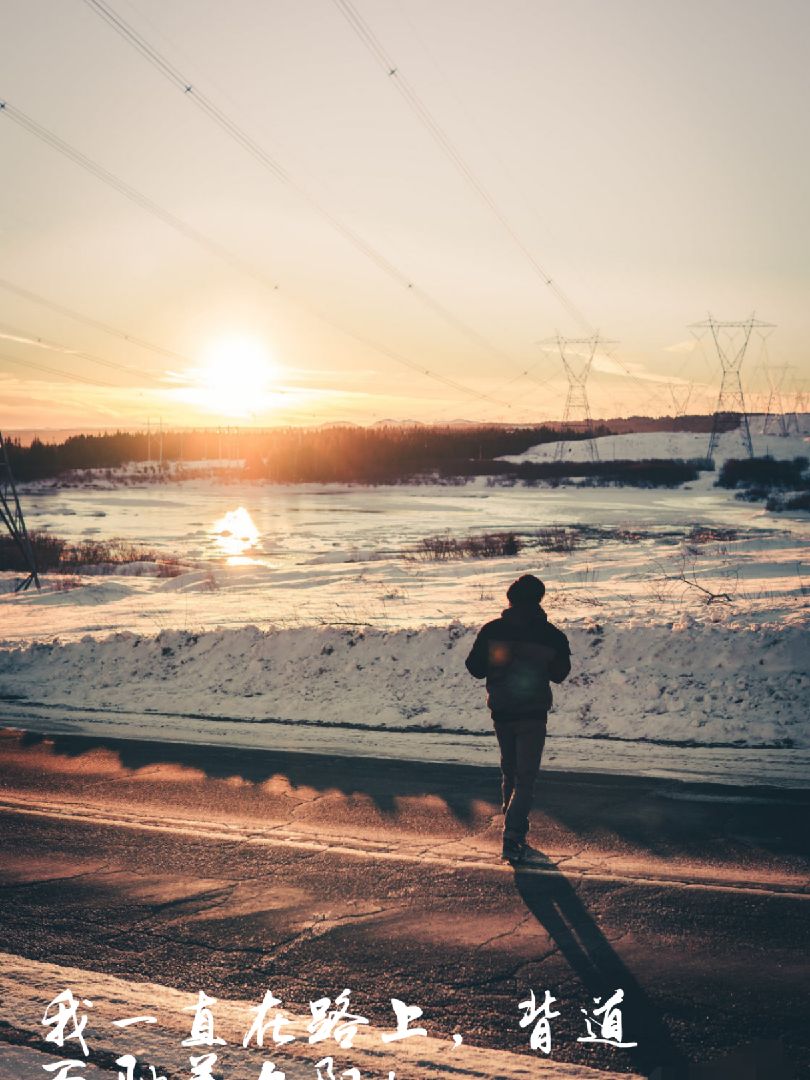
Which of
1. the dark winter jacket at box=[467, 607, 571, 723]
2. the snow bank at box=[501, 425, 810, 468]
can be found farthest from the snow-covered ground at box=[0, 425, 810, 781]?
the snow bank at box=[501, 425, 810, 468]

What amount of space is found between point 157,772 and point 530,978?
5.69 m

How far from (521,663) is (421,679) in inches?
234

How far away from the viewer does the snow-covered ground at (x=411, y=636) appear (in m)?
11.7

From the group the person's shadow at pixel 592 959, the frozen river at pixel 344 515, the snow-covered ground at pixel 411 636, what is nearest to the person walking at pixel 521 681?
the person's shadow at pixel 592 959

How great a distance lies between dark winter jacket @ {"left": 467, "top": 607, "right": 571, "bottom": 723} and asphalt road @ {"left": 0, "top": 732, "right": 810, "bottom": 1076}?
3.96 feet

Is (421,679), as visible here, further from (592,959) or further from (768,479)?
(768,479)

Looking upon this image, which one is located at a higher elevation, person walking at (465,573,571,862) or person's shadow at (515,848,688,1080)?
person walking at (465,573,571,862)

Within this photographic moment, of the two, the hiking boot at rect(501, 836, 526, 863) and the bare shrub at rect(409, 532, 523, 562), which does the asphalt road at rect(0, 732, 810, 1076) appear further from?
the bare shrub at rect(409, 532, 523, 562)

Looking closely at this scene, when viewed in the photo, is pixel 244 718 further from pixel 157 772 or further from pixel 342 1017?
pixel 342 1017

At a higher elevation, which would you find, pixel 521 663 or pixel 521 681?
pixel 521 663

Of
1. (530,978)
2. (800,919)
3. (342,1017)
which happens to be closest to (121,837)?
(342,1017)

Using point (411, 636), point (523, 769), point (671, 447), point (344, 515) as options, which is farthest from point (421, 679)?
point (671, 447)

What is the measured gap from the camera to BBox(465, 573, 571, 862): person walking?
726cm

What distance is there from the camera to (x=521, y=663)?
7.28 m
